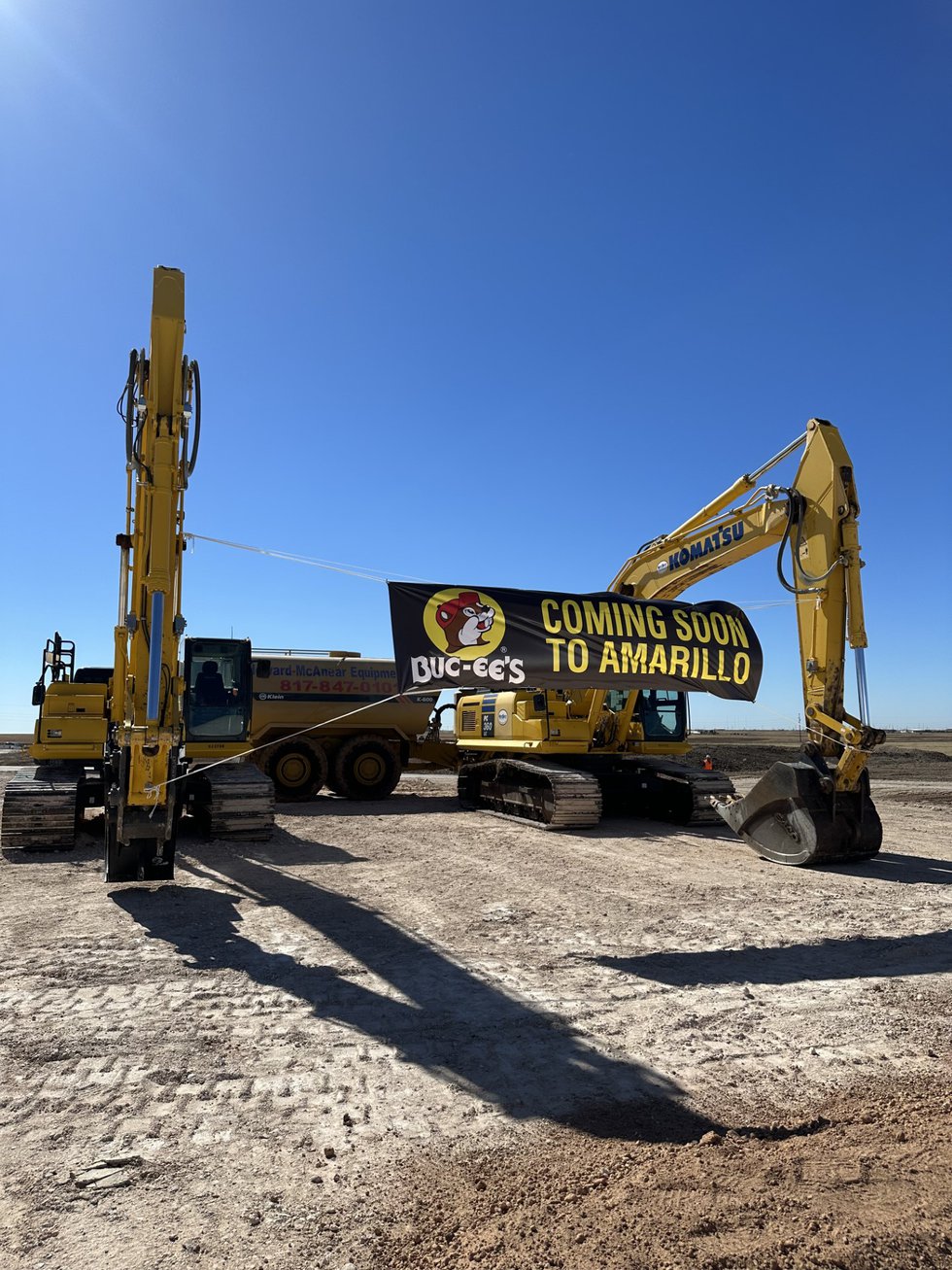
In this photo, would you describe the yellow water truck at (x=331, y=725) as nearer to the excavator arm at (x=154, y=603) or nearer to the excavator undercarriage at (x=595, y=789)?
the excavator undercarriage at (x=595, y=789)

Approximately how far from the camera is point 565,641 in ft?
28.9

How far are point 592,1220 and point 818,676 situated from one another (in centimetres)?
851

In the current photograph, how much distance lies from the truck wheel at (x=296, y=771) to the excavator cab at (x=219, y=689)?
3.55 m

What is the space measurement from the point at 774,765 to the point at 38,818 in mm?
9513

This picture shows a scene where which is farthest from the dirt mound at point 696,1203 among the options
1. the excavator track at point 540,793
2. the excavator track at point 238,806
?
the excavator track at point 540,793

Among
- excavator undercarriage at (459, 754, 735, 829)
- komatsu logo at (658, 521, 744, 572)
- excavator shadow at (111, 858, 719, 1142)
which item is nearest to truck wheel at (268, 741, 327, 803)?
excavator undercarriage at (459, 754, 735, 829)

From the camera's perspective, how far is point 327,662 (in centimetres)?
1905

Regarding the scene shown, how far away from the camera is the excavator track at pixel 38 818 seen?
1069 cm

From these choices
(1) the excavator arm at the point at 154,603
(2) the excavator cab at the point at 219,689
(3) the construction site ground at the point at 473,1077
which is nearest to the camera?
(3) the construction site ground at the point at 473,1077

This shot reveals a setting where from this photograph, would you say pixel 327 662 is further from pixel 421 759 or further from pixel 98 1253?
pixel 98 1253

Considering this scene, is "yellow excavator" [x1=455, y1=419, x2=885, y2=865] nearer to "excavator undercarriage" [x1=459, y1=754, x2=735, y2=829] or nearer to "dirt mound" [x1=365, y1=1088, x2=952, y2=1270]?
"excavator undercarriage" [x1=459, y1=754, x2=735, y2=829]

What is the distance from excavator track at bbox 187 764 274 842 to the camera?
11523mm

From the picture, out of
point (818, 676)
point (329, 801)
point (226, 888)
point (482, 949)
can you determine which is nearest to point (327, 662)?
point (329, 801)

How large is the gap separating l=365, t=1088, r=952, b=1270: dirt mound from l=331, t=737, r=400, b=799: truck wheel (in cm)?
1546
